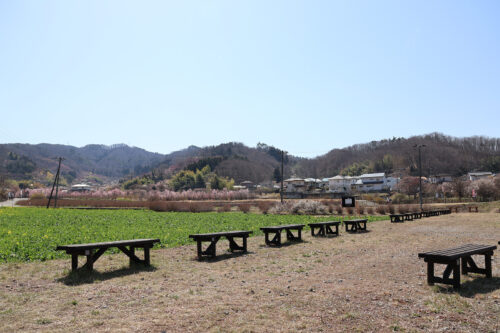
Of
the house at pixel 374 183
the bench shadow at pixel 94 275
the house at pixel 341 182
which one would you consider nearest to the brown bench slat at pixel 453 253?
the bench shadow at pixel 94 275

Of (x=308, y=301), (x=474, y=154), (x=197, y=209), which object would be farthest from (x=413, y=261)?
(x=474, y=154)

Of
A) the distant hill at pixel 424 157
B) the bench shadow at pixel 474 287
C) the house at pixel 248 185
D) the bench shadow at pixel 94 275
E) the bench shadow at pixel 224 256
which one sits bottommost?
the house at pixel 248 185

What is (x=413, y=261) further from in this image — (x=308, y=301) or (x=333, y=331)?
(x=333, y=331)

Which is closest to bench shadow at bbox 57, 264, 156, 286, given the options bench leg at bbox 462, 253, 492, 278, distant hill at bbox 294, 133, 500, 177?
bench leg at bbox 462, 253, 492, 278

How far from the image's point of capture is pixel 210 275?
8969 mm

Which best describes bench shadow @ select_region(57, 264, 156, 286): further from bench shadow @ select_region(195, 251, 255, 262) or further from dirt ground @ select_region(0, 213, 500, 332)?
bench shadow @ select_region(195, 251, 255, 262)

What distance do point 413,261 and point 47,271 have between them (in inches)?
408

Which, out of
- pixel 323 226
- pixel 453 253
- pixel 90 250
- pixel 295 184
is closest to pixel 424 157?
pixel 295 184

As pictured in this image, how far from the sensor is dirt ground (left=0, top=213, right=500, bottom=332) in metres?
5.23

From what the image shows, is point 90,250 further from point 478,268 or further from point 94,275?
point 478,268

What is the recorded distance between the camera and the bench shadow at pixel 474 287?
22.5ft

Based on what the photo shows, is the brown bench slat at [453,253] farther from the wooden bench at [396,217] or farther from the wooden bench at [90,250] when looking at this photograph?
the wooden bench at [396,217]

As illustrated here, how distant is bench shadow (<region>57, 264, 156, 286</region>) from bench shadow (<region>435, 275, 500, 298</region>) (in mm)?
7133

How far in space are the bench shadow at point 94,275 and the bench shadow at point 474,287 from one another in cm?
713
